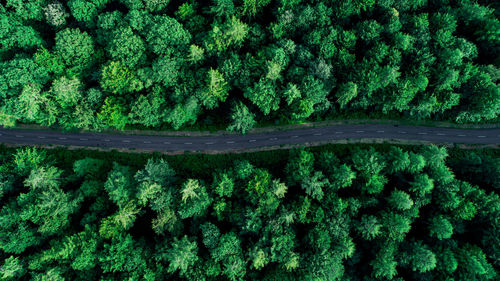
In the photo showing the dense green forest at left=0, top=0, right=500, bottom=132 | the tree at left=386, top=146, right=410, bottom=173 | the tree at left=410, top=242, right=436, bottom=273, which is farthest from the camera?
the dense green forest at left=0, top=0, right=500, bottom=132

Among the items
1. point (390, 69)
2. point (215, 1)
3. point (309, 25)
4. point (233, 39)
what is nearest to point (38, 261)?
point (233, 39)

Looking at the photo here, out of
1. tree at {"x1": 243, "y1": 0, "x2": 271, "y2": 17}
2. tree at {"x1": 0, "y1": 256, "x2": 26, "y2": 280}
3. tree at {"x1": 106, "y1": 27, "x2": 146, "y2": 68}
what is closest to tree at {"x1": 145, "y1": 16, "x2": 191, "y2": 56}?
tree at {"x1": 106, "y1": 27, "x2": 146, "y2": 68}

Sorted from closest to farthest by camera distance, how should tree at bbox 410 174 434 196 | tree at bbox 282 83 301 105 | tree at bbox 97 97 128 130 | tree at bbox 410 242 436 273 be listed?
tree at bbox 410 242 436 273 < tree at bbox 410 174 434 196 < tree at bbox 282 83 301 105 < tree at bbox 97 97 128 130

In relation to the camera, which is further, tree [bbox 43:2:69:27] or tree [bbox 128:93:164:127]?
tree [bbox 43:2:69:27]

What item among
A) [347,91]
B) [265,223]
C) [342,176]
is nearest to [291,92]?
[347,91]

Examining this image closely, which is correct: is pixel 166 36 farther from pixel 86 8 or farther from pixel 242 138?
pixel 242 138

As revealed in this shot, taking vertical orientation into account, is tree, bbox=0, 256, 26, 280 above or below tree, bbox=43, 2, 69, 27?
below

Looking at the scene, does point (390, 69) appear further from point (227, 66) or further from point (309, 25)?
point (227, 66)

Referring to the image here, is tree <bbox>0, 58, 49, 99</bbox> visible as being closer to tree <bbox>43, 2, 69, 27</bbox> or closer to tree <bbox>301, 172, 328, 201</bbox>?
tree <bbox>43, 2, 69, 27</bbox>
